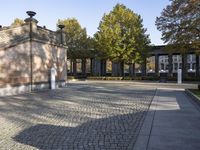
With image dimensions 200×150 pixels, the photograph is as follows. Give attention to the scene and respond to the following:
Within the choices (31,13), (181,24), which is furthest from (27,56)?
(181,24)

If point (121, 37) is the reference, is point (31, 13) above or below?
below

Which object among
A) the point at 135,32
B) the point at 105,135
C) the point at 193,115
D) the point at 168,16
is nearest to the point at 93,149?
the point at 105,135

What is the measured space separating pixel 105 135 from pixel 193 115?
4976mm

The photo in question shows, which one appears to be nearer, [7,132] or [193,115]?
[7,132]

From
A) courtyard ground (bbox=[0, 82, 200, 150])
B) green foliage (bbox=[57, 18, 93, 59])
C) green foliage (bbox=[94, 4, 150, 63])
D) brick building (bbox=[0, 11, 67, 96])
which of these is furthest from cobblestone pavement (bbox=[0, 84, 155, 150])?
green foliage (bbox=[57, 18, 93, 59])

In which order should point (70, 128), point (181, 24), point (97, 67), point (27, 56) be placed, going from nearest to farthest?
point (70, 128) < point (27, 56) < point (181, 24) < point (97, 67)

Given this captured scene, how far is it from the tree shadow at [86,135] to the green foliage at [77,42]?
39656 millimetres

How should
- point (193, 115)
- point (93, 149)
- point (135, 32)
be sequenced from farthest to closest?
1. point (135, 32)
2. point (193, 115)
3. point (93, 149)

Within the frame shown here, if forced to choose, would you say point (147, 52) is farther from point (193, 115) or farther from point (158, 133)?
point (158, 133)

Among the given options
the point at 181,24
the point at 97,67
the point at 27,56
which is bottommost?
the point at 97,67

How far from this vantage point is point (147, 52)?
4628 centimetres

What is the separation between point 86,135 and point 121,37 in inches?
1466

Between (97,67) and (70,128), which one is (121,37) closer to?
(97,67)

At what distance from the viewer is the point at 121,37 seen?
4459cm
